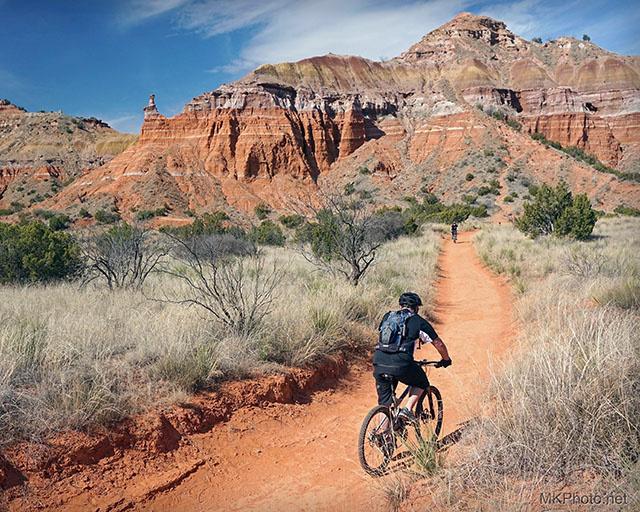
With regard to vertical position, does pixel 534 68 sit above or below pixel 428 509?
above

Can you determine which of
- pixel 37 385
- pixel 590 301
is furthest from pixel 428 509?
pixel 590 301

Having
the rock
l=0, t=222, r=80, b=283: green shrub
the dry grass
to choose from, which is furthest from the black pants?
the rock

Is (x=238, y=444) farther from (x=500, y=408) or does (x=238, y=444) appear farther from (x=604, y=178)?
(x=604, y=178)

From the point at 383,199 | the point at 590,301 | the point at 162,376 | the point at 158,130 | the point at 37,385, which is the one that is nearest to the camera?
the point at 37,385

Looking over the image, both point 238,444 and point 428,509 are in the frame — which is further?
point 238,444

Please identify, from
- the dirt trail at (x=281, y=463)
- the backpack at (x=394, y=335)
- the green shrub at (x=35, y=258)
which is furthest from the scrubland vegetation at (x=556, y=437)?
the green shrub at (x=35, y=258)

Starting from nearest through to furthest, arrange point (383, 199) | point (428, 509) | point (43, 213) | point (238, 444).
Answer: point (428, 509), point (238, 444), point (43, 213), point (383, 199)

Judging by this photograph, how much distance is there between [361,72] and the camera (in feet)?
268

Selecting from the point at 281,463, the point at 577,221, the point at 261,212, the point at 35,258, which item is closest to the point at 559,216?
the point at 577,221

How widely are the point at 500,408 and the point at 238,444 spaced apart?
2782 mm

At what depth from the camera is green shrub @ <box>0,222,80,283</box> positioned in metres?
11.0

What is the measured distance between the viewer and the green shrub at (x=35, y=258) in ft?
36.2

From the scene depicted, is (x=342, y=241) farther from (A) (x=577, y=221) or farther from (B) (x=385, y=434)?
(A) (x=577, y=221)

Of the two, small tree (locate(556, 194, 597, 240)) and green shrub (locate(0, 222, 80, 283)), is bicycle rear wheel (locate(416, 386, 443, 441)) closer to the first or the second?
green shrub (locate(0, 222, 80, 283))
